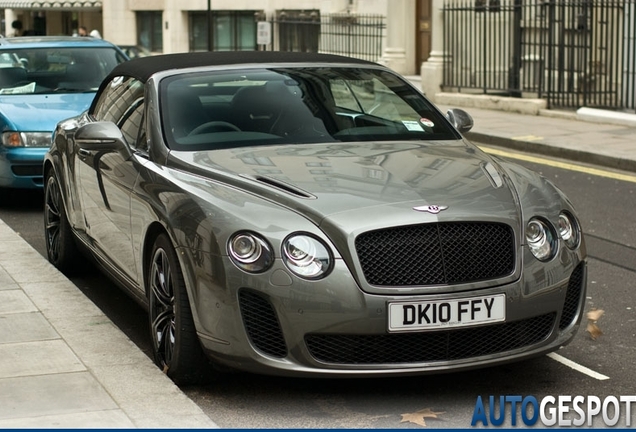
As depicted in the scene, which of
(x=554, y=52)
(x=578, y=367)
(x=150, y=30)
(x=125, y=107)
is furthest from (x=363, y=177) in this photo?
(x=150, y=30)

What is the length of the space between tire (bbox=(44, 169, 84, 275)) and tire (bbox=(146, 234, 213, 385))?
7.25 feet

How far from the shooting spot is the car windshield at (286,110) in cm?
647

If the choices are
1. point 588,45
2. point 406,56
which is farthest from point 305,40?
point 588,45

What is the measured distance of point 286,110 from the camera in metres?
6.63

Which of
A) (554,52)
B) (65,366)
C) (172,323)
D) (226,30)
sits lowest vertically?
(65,366)

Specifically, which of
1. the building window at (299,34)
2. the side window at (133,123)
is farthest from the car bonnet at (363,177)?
the building window at (299,34)

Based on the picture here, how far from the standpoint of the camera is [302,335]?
5152 mm

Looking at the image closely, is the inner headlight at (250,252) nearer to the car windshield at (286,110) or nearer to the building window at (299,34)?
the car windshield at (286,110)

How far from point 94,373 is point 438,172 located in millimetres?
1797

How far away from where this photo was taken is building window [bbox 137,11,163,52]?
174 ft

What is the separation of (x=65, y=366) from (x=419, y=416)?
1603 mm

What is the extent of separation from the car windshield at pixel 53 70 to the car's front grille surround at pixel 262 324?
7.55 meters

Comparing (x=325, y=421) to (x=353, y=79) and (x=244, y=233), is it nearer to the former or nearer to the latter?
(x=244, y=233)

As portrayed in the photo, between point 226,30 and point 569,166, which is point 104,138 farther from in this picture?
point 226,30
